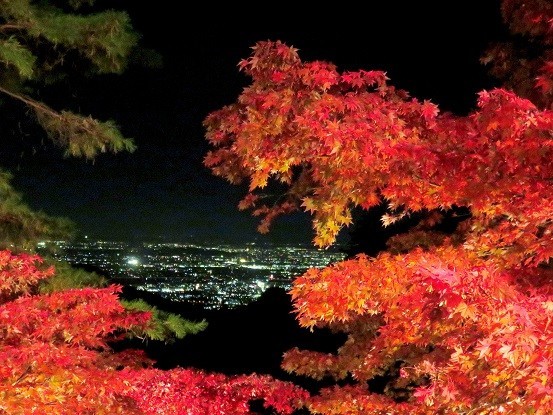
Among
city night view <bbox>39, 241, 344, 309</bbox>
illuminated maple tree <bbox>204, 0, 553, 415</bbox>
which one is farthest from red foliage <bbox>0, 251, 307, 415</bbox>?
illuminated maple tree <bbox>204, 0, 553, 415</bbox>

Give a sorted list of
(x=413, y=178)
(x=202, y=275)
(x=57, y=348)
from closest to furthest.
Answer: (x=413, y=178)
(x=57, y=348)
(x=202, y=275)

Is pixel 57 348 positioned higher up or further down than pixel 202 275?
further down

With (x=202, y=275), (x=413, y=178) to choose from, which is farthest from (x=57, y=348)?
(x=202, y=275)

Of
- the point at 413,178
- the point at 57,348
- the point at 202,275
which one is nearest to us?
the point at 413,178

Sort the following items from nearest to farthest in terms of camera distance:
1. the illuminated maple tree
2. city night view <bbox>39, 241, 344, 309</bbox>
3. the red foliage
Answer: the illuminated maple tree, the red foliage, city night view <bbox>39, 241, 344, 309</bbox>

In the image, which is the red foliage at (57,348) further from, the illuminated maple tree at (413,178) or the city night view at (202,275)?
the illuminated maple tree at (413,178)

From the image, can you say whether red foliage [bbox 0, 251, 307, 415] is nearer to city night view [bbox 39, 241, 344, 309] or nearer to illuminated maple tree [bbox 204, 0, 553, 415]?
city night view [bbox 39, 241, 344, 309]

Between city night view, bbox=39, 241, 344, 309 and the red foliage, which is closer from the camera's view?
the red foliage

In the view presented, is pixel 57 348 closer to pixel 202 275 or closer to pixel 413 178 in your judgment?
pixel 413 178

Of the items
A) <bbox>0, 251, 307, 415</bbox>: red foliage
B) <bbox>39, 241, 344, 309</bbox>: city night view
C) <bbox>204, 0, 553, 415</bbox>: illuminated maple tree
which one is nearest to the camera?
<bbox>204, 0, 553, 415</bbox>: illuminated maple tree

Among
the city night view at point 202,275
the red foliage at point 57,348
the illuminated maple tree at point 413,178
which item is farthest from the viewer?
the city night view at point 202,275

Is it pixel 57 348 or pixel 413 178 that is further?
pixel 57 348

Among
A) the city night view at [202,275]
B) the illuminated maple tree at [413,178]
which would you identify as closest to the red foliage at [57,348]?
the city night view at [202,275]

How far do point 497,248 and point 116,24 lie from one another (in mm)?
5018
